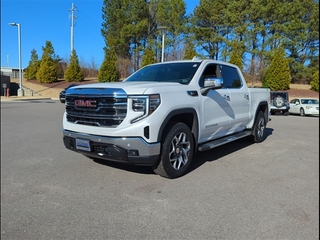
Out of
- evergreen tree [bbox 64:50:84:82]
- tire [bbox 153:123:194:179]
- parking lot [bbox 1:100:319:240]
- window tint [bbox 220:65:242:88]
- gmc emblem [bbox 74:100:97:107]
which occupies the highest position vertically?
evergreen tree [bbox 64:50:84:82]

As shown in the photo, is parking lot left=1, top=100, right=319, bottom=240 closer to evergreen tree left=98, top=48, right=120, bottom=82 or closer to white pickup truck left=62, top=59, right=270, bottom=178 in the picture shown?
white pickup truck left=62, top=59, right=270, bottom=178

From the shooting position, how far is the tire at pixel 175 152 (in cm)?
385

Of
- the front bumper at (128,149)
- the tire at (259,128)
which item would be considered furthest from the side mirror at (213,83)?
the tire at (259,128)

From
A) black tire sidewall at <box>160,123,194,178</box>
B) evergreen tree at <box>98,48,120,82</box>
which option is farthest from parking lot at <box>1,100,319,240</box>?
evergreen tree at <box>98,48,120,82</box>

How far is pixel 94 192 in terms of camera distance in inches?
143

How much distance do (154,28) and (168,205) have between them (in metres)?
7.73

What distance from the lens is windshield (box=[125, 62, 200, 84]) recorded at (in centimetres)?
466

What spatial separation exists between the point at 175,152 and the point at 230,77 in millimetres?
2381

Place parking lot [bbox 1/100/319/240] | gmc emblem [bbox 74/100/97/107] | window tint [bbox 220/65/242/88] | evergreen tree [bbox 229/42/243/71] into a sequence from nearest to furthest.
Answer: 1. parking lot [bbox 1/100/319/240]
2. gmc emblem [bbox 74/100/97/107]
3. window tint [bbox 220/65/242/88]
4. evergreen tree [bbox 229/42/243/71]

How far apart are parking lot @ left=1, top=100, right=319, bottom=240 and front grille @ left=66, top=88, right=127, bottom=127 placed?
95 cm

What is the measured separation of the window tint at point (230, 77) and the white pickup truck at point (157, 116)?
0.04 meters

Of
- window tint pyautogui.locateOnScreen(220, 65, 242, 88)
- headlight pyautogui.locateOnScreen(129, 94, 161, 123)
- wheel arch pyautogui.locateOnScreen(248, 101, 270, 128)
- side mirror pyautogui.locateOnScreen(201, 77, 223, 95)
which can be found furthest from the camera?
wheel arch pyautogui.locateOnScreen(248, 101, 270, 128)

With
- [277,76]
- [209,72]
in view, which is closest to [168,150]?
[209,72]

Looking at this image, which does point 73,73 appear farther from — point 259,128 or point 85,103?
point 85,103
